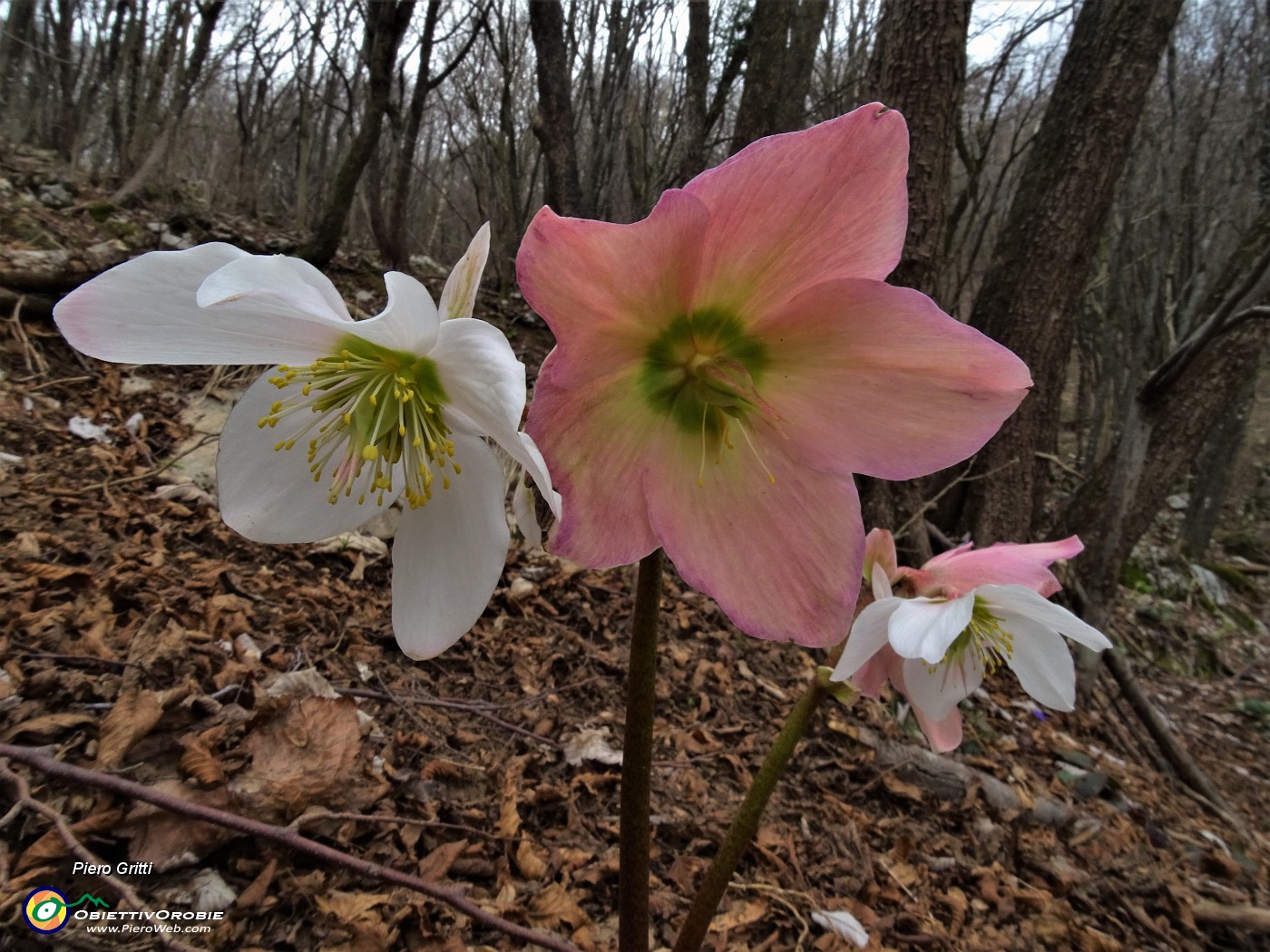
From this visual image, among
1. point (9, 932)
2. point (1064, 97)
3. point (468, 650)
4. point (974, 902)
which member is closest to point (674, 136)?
point (1064, 97)

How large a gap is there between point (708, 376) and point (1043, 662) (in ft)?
2.49

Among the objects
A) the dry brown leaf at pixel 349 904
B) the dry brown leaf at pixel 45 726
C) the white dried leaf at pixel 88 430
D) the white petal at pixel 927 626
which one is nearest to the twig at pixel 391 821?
the dry brown leaf at pixel 349 904

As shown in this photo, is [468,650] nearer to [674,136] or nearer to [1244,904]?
[1244,904]

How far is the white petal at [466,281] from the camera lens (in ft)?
2.37

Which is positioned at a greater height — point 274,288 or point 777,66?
point 777,66

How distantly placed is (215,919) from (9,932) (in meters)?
0.24

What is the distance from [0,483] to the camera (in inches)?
75.5

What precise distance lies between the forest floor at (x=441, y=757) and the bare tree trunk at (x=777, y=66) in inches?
118

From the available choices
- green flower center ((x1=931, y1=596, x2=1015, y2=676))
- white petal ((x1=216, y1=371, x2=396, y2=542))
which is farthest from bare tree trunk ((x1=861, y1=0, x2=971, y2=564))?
white petal ((x1=216, y1=371, x2=396, y2=542))

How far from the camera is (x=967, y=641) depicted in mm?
1146

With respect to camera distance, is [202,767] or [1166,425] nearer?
[202,767]

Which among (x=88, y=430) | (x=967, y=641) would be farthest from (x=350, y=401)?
(x=88, y=430)

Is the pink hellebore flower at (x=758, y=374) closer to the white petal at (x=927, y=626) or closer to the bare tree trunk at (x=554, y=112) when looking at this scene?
the white petal at (x=927, y=626)

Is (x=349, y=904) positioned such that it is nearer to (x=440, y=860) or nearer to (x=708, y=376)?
(x=440, y=860)
